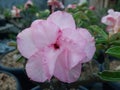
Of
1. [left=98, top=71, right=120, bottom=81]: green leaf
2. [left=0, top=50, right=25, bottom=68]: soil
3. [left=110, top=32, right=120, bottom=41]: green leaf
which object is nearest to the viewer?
[left=98, top=71, right=120, bottom=81]: green leaf

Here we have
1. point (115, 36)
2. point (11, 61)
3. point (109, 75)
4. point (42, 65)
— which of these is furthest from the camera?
point (11, 61)

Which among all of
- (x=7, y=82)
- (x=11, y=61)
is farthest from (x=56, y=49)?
(x=11, y=61)

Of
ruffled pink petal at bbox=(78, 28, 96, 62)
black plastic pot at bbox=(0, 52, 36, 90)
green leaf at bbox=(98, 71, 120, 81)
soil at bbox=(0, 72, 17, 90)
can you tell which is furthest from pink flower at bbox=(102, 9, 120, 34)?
black plastic pot at bbox=(0, 52, 36, 90)

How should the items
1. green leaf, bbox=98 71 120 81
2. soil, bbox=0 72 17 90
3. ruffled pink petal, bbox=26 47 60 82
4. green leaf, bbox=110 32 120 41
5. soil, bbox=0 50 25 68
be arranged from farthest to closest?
1. soil, bbox=0 50 25 68
2. soil, bbox=0 72 17 90
3. green leaf, bbox=110 32 120 41
4. green leaf, bbox=98 71 120 81
5. ruffled pink petal, bbox=26 47 60 82

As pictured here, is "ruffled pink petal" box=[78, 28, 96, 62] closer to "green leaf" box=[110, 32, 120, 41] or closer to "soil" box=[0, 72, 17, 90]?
"green leaf" box=[110, 32, 120, 41]

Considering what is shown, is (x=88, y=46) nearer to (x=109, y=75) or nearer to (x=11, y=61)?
(x=109, y=75)

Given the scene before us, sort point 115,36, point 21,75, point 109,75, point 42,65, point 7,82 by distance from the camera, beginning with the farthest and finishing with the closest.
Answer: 1. point 21,75
2. point 7,82
3. point 115,36
4. point 109,75
5. point 42,65
